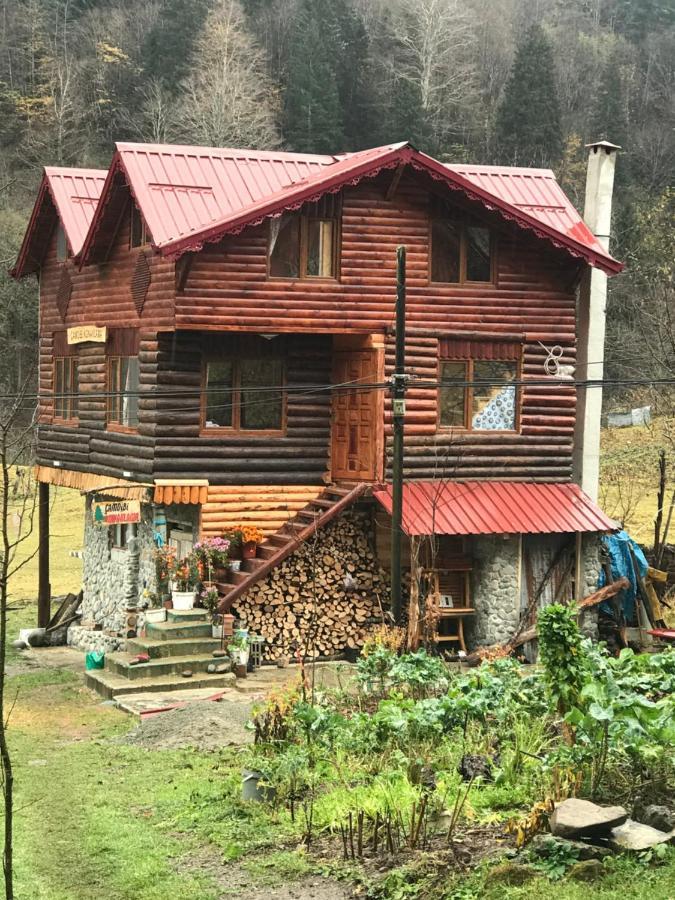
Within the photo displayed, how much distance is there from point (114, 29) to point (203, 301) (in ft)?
212

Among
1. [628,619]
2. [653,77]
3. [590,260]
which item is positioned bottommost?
[628,619]

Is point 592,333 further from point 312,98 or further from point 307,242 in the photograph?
point 312,98

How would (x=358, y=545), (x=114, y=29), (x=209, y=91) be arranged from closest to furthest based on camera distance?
(x=358, y=545) < (x=209, y=91) < (x=114, y=29)

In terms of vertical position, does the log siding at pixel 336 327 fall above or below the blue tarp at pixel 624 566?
above

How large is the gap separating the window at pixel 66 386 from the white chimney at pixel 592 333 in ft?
34.5

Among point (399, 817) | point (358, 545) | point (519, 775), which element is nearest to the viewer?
point (399, 817)

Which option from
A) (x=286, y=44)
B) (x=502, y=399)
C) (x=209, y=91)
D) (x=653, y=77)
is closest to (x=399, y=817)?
(x=502, y=399)

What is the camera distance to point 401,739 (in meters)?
13.6

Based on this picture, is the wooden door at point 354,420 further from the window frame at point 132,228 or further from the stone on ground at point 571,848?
the stone on ground at point 571,848

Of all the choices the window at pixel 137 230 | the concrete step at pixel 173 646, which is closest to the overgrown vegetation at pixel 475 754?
the concrete step at pixel 173 646

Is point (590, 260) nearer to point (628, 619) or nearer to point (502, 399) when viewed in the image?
point (502, 399)

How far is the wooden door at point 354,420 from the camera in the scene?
82.6ft

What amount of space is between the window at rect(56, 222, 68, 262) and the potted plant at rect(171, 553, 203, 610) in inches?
343

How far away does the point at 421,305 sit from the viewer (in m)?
25.3
